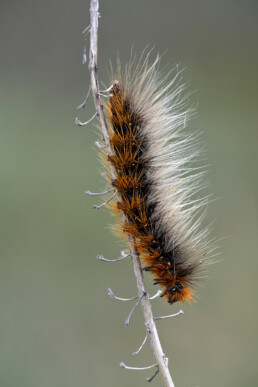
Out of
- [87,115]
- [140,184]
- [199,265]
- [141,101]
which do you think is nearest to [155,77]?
[141,101]

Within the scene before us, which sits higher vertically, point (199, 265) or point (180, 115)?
point (180, 115)

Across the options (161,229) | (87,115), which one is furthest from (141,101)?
(87,115)

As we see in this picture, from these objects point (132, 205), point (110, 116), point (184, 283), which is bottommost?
point (184, 283)

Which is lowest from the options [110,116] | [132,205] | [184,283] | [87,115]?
[184,283]

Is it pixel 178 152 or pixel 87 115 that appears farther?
pixel 87 115

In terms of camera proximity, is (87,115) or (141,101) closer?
(141,101)

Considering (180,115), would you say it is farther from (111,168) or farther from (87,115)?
(87,115)

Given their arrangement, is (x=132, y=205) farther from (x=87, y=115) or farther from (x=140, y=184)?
(x=87, y=115)
